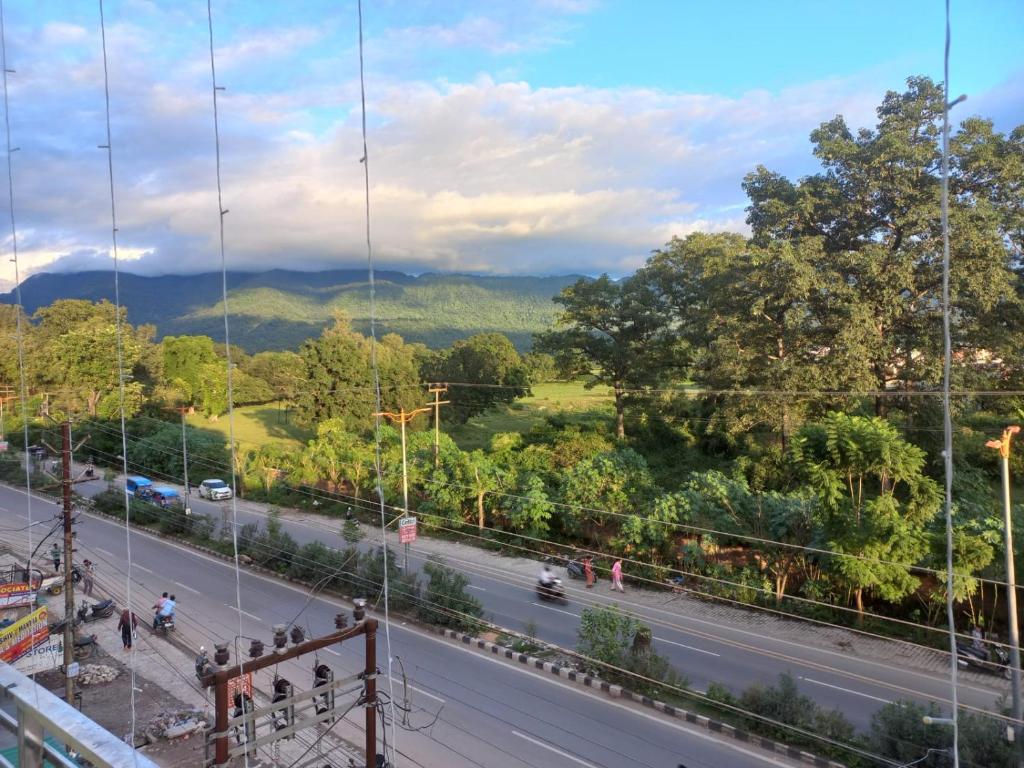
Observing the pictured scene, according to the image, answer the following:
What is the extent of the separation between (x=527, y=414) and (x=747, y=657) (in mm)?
20043

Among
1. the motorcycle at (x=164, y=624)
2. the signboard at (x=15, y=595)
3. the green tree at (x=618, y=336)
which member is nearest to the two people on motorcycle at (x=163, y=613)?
the motorcycle at (x=164, y=624)

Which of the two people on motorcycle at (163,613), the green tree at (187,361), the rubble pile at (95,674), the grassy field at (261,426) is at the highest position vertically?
the green tree at (187,361)

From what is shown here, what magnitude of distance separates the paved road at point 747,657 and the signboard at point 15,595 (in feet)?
23.9

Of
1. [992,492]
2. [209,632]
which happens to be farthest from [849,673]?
[209,632]

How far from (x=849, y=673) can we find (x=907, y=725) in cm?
304

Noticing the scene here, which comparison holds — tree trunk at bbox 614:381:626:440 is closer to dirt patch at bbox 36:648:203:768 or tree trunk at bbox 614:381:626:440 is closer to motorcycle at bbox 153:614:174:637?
motorcycle at bbox 153:614:174:637

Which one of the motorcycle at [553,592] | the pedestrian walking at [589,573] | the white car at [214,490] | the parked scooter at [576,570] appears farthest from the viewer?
the white car at [214,490]

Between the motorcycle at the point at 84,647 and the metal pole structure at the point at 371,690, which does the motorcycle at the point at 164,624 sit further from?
the metal pole structure at the point at 371,690

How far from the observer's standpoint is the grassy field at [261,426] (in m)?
28.4

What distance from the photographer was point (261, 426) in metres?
31.6

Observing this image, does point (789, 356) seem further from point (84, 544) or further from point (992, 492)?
point (84, 544)

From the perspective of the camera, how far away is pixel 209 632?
10.1 m

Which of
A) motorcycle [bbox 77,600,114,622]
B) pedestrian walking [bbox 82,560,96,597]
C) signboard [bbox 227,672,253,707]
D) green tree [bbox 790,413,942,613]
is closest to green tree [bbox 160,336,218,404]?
pedestrian walking [bbox 82,560,96,597]

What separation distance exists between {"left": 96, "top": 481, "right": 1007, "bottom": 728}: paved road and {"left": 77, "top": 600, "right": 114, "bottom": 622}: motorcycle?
251 inches
